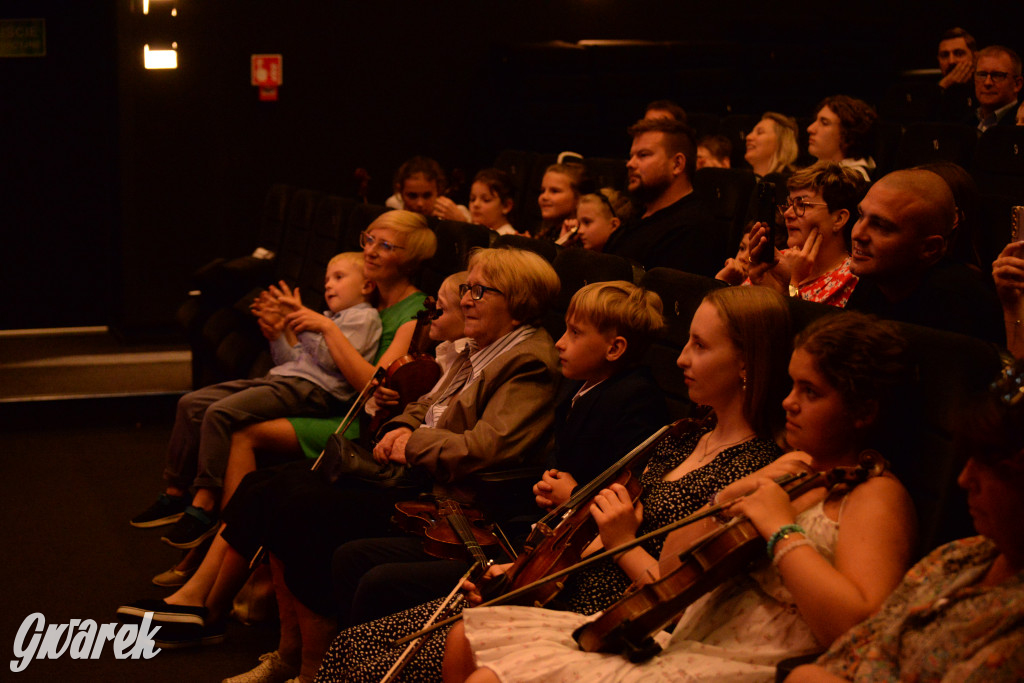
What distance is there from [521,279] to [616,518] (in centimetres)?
90

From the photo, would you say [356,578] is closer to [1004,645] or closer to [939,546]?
[939,546]

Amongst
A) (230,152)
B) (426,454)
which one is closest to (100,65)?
(230,152)

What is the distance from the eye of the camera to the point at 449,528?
90.7 inches

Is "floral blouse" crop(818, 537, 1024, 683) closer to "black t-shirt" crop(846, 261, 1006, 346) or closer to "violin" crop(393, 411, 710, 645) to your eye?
"violin" crop(393, 411, 710, 645)

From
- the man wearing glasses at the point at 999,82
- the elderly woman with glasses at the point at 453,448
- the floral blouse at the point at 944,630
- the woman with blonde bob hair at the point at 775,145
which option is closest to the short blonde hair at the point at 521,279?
the elderly woman with glasses at the point at 453,448

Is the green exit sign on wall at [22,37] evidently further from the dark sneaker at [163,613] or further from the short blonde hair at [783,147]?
the dark sneaker at [163,613]

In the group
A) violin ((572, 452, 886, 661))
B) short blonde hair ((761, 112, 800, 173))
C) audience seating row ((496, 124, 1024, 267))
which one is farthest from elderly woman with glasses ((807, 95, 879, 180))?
violin ((572, 452, 886, 661))

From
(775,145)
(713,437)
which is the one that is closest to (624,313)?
(713,437)

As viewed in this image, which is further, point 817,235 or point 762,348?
point 817,235

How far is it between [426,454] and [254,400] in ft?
3.42

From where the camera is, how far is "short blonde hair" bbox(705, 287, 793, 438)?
6.02 ft

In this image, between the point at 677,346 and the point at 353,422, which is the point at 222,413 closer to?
the point at 353,422

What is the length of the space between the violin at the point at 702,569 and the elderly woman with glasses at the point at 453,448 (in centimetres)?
86

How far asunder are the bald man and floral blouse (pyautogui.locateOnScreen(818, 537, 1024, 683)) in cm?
74
